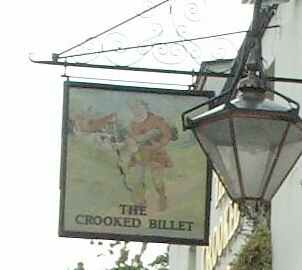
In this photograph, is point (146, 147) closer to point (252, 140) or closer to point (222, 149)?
point (222, 149)

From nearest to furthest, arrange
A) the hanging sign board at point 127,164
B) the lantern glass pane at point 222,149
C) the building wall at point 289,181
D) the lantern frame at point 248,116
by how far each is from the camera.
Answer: the lantern frame at point 248,116
the lantern glass pane at point 222,149
the hanging sign board at point 127,164
the building wall at point 289,181

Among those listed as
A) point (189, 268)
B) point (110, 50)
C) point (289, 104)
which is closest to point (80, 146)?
point (110, 50)

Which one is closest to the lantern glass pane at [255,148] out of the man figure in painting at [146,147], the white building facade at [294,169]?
the white building facade at [294,169]

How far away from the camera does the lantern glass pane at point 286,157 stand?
762 centimetres

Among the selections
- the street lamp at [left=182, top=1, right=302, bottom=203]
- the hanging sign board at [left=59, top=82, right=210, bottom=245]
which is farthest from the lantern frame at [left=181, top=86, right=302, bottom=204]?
the hanging sign board at [left=59, top=82, right=210, bottom=245]

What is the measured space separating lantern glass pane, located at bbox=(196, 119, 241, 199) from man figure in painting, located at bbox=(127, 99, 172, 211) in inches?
153

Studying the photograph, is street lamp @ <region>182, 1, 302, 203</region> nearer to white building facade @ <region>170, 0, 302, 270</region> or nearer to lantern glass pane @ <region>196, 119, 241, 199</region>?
lantern glass pane @ <region>196, 119, 241, 199</region>

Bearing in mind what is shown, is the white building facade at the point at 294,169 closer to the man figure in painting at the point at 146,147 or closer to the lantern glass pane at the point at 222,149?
the man figure in painting at the point at 146,147

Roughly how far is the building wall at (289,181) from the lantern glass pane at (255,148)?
13.0 feet

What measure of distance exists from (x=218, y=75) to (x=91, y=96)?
5.94 ft

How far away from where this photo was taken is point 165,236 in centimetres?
1186

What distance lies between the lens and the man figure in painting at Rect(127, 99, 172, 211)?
11.7 meters

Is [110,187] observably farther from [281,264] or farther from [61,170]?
[281,264]

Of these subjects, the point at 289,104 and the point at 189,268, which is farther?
the point at 189,268
